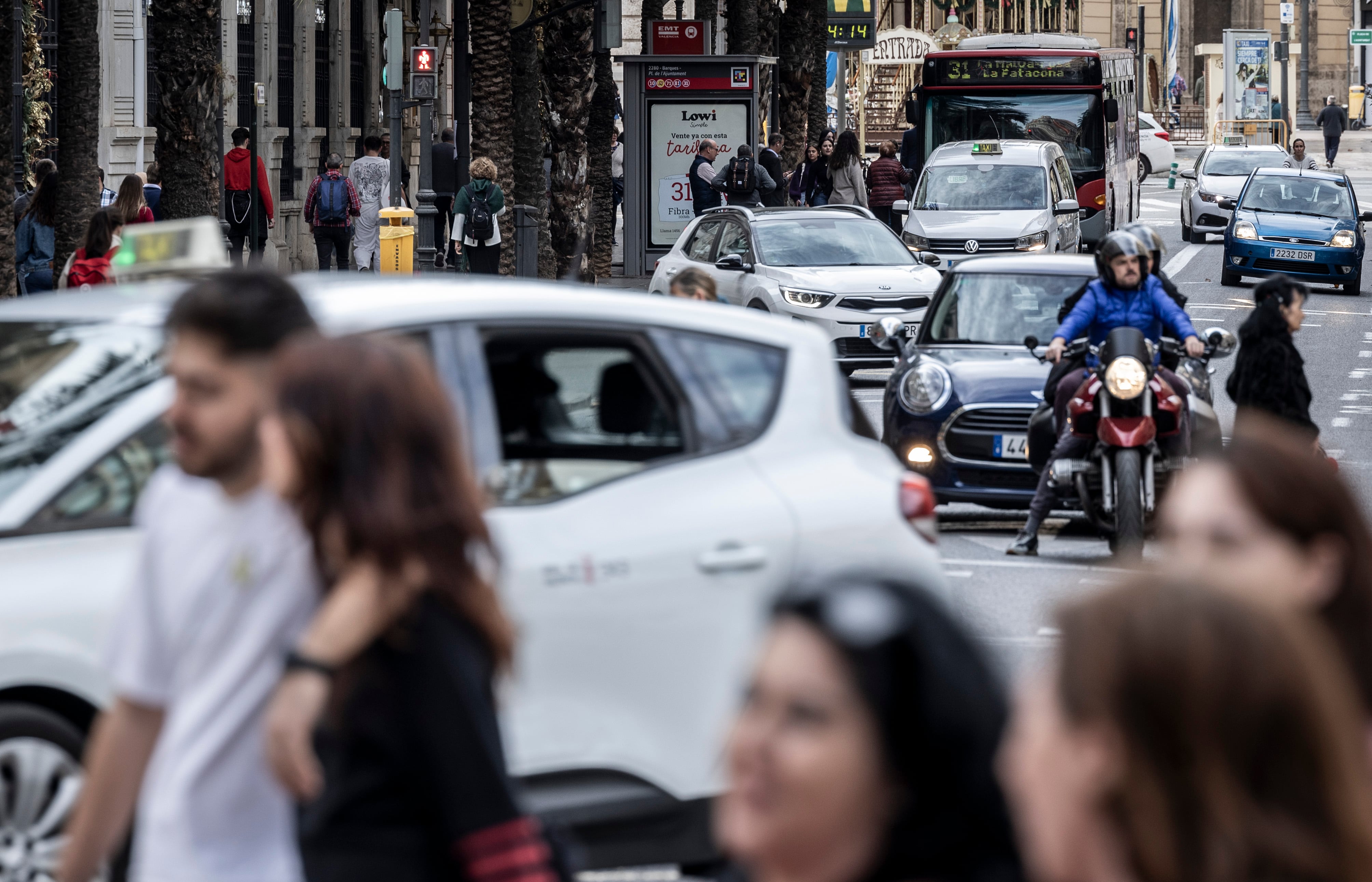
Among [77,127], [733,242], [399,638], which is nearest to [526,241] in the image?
[733,242]

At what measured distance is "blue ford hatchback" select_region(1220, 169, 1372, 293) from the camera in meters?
28.0

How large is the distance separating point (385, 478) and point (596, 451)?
2.45 metres

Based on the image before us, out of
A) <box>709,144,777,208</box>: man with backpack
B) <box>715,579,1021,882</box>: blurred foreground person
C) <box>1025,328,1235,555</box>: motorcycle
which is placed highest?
<box>709,144,777,208</box>: man with backpack

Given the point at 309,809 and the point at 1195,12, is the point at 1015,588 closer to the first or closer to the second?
the point at 309,809

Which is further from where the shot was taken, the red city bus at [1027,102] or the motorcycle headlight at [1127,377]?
the red city bus at [1027,102]

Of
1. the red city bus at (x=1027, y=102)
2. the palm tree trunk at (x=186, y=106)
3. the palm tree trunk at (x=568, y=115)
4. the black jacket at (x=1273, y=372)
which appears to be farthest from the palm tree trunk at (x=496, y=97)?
the black jacket at (x=1273, y=372)

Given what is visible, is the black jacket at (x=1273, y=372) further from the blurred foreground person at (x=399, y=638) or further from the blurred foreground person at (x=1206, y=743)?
the blurred foreground person at (x=1206, y=743)

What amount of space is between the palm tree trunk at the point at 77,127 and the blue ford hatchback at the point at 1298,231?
1526cm

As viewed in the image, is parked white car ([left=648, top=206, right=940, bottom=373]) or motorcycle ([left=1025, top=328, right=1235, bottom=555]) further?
parked white car ([left=648, top=206, right=940, bottom=373])

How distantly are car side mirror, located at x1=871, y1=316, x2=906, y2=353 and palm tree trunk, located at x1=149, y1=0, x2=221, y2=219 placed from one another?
772 cm

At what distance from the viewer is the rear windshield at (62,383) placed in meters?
4.83

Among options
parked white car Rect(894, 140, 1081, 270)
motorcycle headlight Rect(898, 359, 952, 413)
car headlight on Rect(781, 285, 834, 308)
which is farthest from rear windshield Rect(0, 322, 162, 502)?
parked white car Rect(894, 140, 1081, 270)

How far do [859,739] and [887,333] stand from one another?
34.7 feet

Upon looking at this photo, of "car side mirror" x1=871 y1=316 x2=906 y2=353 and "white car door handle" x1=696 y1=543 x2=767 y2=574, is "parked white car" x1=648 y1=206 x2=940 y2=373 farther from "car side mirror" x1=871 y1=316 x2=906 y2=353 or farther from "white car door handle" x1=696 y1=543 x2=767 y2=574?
"white car door handle" x1=696 y1=543 x2=767 y2=574
